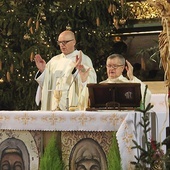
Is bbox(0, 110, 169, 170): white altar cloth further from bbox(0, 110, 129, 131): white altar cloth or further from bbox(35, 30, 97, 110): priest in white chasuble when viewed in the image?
bbox(35, 30, 97, 110): priest in white chasuble

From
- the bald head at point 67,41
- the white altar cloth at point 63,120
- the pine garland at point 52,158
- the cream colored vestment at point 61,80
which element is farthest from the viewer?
the cream colored vestment at point 61,80

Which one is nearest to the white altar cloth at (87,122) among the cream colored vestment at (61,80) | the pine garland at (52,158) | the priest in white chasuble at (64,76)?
the pine garland at (52,158)

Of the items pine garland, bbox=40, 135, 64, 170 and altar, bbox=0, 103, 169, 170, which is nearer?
altar, bbox=0, 103, 169, 170

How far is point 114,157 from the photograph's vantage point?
489cm

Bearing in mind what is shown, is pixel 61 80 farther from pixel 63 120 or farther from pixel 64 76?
pixel 63 120

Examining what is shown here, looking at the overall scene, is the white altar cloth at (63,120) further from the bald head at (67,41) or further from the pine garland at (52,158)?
the bald head at (67,41)

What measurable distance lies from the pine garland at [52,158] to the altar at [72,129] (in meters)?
0.08

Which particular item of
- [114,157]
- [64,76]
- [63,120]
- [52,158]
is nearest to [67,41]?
[64,76]

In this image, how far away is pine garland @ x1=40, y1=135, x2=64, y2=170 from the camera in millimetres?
5141

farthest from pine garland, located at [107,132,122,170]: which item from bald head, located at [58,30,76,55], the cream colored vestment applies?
bald head, located at [58,30,76,55]

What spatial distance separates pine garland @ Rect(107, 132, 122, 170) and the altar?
0.04 metres

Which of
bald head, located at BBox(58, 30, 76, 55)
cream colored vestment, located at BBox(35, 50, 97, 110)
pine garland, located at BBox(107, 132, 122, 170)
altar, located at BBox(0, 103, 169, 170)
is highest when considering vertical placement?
bald head, located at BBox(58, 30, 76, 55)

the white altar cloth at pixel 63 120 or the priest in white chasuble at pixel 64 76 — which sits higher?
the priest in white chasuble at pixel 64 76

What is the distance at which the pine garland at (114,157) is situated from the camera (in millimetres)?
4855
